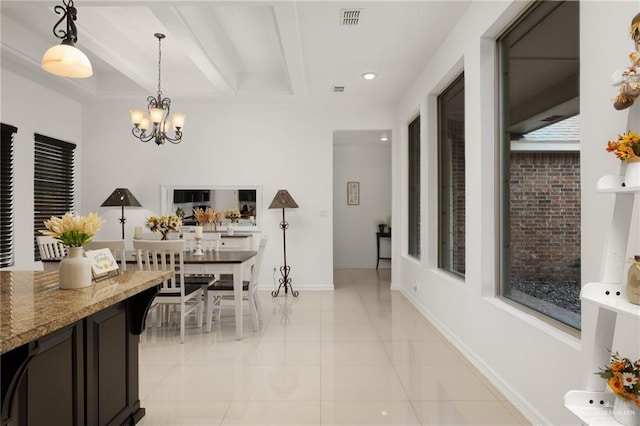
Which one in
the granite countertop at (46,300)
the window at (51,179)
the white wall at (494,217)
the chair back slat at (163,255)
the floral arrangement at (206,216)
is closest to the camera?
the granite countertop at (46,300)

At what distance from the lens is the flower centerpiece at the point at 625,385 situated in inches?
51.6

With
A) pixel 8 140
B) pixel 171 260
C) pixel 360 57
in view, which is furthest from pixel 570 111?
pixel 8 140

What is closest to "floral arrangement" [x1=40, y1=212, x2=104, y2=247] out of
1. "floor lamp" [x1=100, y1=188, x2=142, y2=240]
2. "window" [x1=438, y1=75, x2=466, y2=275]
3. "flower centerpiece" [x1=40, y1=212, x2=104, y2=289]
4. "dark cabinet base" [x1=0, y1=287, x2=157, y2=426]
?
"flower centerpiece" [x1=40, y1=212, x2=104, y2=289]

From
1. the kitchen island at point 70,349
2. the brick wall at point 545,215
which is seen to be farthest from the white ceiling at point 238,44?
the kitchen island at point 70,349

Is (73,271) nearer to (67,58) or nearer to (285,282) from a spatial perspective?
(67,58)

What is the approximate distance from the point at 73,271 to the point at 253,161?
4.82 m

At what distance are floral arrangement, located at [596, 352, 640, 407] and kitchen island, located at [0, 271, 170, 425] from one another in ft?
6.07

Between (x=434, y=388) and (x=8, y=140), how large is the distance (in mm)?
5294

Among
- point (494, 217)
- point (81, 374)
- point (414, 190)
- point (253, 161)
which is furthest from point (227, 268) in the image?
point (414, 190)

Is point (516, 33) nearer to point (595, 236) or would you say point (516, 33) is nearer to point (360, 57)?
point (595, 236)

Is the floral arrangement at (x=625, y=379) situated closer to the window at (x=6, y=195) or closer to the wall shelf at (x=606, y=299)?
the wall shelf at (x=606, y=299)

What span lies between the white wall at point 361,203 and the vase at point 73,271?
7.29 meters

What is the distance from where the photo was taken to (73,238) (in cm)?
198

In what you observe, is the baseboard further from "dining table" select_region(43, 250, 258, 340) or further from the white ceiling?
the white ceiling
